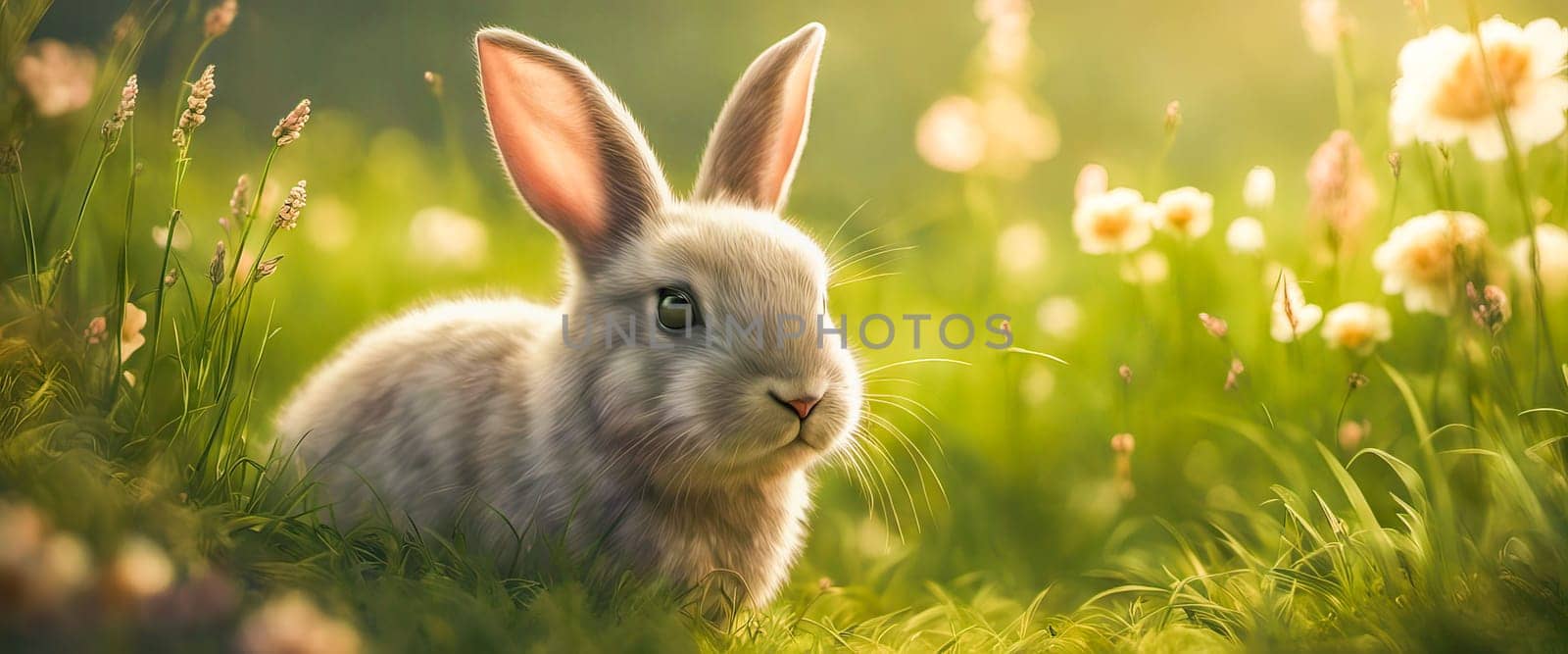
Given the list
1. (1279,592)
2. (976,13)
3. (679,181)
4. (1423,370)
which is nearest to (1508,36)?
(1423,370)

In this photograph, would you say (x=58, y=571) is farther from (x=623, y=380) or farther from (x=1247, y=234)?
(x=1247, y=234)

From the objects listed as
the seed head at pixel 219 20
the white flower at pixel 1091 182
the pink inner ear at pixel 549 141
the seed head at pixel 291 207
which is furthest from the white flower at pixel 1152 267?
the seed head at pixel 219 20

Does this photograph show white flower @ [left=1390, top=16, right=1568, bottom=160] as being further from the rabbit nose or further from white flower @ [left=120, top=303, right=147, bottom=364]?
white flower @ [left=120, top=303, right=147, bottom=364]

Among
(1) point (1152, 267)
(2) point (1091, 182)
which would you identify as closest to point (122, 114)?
(2) point (1091, 182)

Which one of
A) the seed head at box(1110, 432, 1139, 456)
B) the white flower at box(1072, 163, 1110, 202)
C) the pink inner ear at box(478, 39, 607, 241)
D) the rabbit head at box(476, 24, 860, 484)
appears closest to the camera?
the rabbit head at box(476, 24, 860, 484)

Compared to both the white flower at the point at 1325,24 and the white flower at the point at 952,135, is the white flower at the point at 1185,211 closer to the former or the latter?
the white flower at the point at 1325,24

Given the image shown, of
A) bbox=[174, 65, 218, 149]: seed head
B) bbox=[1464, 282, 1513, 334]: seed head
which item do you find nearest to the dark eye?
bbox=[174, 65, 218, 149]: seed head
